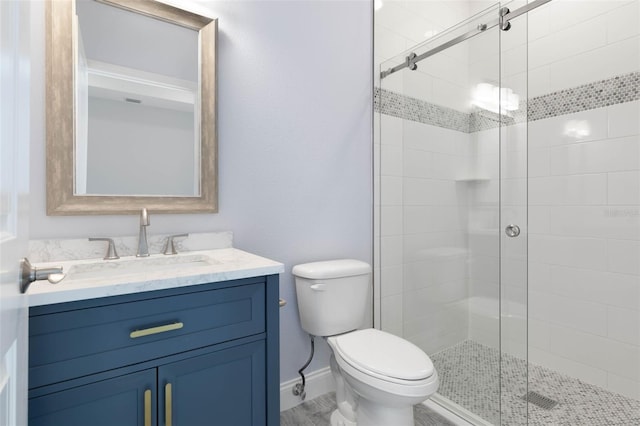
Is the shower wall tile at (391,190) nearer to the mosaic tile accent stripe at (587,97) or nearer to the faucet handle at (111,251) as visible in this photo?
the mosaic tile accent stripe at (587,97)

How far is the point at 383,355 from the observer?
1372 millimetres

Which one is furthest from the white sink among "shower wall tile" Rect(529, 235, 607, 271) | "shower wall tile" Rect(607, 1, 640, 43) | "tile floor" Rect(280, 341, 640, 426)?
"shower wall tile" Rect(607, 1, 640, 43)

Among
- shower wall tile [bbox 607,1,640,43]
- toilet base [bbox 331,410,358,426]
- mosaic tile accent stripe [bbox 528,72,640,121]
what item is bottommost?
toilet base [bbox 331,410,358,426]

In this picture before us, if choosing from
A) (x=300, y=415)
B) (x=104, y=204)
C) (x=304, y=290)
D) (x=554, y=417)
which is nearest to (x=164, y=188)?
(x=104, y=204)

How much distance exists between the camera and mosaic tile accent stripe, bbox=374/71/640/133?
1.76 meters

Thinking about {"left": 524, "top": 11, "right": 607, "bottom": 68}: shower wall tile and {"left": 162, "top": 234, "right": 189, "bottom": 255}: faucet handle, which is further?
{"left": 524, "top": 11, "right": 607, "bottom": 68}: shower wall tile

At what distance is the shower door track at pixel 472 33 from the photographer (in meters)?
1.60

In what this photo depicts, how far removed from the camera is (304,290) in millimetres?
1687

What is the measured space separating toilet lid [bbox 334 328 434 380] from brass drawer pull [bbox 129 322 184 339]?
72 centimetres

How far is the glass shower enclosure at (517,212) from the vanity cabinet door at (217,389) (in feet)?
3.72

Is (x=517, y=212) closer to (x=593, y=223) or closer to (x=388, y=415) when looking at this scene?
(x=593, y=223)

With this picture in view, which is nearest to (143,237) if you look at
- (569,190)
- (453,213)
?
(453,213)

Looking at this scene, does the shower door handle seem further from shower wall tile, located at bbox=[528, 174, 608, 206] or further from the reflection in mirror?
the reflection in mirror

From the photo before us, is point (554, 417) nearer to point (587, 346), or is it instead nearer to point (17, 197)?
point (587, 346)
